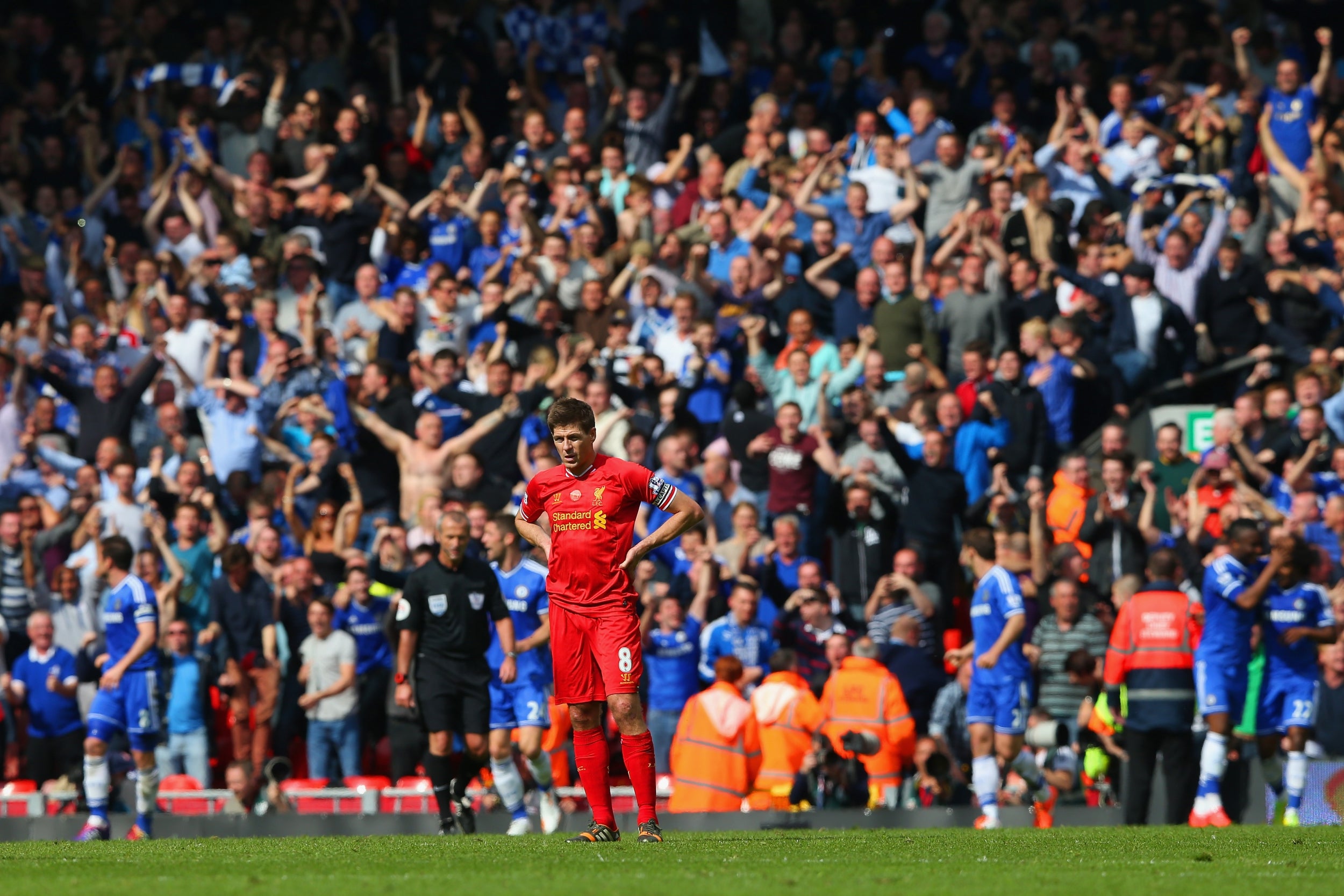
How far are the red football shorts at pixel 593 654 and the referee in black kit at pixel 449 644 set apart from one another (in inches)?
145

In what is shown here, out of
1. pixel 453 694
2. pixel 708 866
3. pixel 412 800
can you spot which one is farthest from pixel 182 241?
pixel 708 866

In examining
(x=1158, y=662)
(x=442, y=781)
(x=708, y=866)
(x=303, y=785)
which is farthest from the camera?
(x=303, y=785)

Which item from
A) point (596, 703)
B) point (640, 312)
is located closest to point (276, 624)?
point (640, 312)

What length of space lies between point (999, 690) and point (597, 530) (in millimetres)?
6051

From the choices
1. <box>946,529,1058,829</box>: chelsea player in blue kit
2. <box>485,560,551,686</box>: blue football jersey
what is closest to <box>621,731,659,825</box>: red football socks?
<box>485,560,551,686</box>: blue football jersey

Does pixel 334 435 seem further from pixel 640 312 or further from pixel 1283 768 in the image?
pixel 1283 768

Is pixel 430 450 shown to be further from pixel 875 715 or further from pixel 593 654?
pixel 593 654

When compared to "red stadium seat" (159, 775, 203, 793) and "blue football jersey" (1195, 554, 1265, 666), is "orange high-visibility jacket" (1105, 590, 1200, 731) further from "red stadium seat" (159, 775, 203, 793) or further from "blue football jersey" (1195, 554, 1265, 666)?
"red stadium seat" (159, 775, 203, 793)

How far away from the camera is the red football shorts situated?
9.84 meters

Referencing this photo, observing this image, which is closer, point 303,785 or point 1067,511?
point 303,785

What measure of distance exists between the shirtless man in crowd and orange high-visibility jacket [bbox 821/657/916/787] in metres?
4.78

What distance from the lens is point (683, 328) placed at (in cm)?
1917

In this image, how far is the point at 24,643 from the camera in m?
18.4

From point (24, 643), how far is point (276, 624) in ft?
9.19
